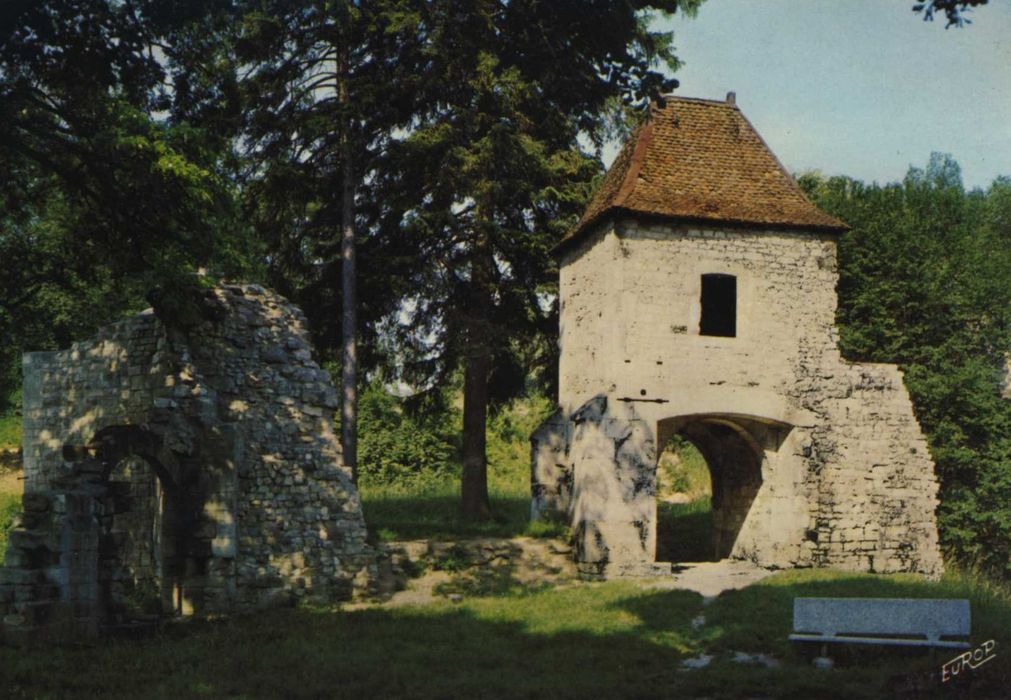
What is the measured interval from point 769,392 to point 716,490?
11.8 feet

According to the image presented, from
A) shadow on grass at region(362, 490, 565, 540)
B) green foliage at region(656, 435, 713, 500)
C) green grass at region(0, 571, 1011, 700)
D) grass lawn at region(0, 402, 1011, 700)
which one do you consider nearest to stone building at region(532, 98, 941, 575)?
shadow on grass at region(362, 490, 565, 540)

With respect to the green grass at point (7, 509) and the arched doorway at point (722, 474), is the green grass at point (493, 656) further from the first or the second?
the green grass at point (7, 509)

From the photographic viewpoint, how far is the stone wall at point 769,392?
1775 centimetres

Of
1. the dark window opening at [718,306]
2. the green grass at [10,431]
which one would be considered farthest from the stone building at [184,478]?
the green grass at [10,431]

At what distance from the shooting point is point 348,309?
19.1 meters

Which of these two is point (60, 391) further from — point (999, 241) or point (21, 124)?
point (999, 241)

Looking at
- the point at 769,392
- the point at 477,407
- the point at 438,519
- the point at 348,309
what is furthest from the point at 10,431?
the point at 769,392

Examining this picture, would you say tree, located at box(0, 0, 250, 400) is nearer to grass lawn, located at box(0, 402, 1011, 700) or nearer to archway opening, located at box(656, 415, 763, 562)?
grass lawn, located at box(0, 402, 1011, 700)

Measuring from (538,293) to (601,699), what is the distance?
1338 centimetres

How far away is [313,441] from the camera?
15672mm

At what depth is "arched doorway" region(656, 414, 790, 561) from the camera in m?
19.1

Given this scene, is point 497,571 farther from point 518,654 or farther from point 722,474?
point 722,474

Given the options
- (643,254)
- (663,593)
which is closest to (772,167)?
(643,254)

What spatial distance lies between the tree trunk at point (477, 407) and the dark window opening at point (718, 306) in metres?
5.06
